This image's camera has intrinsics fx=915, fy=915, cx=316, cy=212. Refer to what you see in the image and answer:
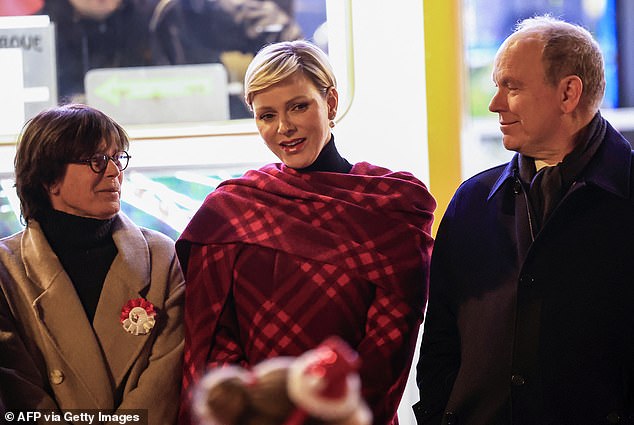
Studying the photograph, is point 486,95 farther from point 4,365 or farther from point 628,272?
point 4,365

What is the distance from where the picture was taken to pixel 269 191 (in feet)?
8.47

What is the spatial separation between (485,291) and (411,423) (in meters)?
0.90

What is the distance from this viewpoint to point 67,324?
7.97ft

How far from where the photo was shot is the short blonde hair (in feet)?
8.16

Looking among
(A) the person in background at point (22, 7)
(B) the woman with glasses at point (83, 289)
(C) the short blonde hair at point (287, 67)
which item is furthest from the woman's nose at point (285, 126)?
(A) the person in background at point (22, 7)

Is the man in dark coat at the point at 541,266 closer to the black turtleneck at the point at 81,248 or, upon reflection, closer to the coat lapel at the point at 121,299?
the coat lapel at the point at 121,299

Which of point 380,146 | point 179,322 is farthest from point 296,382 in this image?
point 380,146

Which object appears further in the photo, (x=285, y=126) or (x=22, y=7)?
(x=22, y=7)

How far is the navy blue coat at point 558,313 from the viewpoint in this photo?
2.16 metres

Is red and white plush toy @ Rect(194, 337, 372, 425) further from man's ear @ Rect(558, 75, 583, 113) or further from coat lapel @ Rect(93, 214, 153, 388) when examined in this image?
man's ear @ Rect(558, 75, 583, 113)

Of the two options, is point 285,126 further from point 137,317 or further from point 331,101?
point 137,317

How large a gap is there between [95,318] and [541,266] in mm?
1181

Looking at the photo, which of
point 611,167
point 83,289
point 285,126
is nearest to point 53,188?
point 83,289

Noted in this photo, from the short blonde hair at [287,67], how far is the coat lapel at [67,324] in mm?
716
